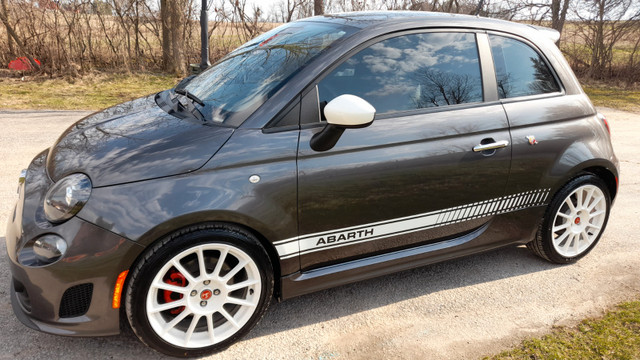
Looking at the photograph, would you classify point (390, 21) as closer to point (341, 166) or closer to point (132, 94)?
point (341, 166)

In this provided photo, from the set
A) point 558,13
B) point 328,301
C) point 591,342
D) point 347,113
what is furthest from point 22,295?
point 558,13

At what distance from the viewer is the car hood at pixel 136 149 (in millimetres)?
2428

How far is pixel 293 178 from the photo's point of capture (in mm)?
2646

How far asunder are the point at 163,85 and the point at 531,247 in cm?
1008

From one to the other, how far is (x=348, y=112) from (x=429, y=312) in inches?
58.5

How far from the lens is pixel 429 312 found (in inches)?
125

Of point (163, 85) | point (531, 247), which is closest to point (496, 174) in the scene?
point (531, 247)

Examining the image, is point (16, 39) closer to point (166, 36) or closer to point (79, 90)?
point (79, 90)

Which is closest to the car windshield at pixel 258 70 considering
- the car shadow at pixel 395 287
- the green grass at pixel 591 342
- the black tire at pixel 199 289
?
the black tire at pixel 199 289

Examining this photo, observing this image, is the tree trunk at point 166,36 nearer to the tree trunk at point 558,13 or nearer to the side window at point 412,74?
the side window at point 412,74

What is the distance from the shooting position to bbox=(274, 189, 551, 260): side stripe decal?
9.08ft

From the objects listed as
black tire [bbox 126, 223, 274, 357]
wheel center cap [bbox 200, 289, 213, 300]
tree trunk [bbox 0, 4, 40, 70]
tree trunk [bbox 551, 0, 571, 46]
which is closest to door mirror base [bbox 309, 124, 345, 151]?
black tire [bbox 126, 223, 274, 357]

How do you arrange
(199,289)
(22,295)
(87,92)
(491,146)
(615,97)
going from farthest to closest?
(615,97)
(87,92)
(491,146)
(199,289)
(22,295)

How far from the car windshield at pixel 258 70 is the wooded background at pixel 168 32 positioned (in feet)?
19.4
